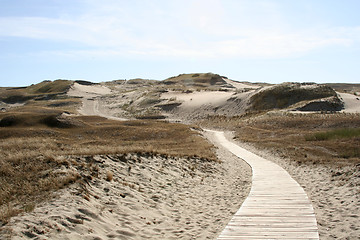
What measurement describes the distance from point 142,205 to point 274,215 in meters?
4.71

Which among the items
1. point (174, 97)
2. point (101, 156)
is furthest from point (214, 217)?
point (174, 97)

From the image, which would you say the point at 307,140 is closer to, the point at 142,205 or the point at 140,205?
the point at 142,205

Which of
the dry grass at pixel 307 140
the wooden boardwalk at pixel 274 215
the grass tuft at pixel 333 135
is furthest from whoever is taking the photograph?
the grass tuft at pixel 333 135

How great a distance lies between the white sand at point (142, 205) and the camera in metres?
8.42

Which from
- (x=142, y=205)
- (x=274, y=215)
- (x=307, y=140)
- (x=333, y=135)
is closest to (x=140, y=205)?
(x=142, y=205)

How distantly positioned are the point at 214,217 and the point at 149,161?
23.6ft

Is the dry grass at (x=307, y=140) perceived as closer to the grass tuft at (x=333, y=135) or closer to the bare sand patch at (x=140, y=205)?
the grass tuft at (x=333, y=135)

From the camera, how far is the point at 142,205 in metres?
11.6

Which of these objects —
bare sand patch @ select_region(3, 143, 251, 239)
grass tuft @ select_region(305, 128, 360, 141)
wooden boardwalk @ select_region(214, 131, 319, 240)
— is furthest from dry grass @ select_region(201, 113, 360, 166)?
bare sand patch @ select_region(3, 143, 251, 239)

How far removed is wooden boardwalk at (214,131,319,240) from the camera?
8.38m

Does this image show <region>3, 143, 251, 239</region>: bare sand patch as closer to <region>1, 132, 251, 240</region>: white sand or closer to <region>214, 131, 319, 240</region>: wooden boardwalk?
<region>1, 132, 251, 240</region>: white sand

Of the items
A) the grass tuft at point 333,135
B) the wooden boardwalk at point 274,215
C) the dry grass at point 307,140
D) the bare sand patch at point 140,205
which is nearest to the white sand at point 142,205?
the bare sand patch at point 140,205

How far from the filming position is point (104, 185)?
12.3 metres

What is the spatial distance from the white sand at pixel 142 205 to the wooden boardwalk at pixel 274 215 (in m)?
0.61
